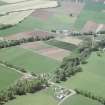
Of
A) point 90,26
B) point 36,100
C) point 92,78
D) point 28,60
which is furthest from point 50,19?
point 36,100

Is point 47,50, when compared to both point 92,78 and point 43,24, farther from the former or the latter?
point 43,24

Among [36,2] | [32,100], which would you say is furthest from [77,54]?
[36,2]

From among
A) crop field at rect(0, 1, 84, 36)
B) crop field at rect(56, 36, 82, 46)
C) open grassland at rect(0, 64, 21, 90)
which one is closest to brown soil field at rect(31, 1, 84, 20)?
crop field at rect(0, 1, 84, 36)

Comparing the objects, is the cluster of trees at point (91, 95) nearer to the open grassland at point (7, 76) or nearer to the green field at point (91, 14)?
the open grassland at point (7, 76)

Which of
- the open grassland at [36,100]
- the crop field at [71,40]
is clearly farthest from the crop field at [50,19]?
the open grassland at [36,100]

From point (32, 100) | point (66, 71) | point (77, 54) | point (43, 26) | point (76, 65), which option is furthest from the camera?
point (43, 26)

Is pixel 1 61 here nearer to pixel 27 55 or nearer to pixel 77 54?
pixel 27 55
